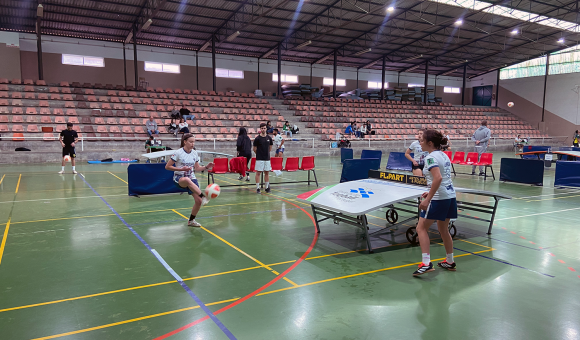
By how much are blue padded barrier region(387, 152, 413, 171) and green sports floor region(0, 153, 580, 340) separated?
20.9 ft

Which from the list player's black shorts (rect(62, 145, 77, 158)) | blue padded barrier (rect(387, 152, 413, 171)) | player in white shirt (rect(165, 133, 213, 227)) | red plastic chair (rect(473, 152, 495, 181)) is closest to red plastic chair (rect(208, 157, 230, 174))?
player in white shirt (rect(165, 133, 213, 227))

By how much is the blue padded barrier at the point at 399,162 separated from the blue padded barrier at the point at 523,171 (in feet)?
10.2

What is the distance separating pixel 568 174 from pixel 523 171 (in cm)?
122

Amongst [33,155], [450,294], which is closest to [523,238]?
[450,294]

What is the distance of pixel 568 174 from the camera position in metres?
11.5

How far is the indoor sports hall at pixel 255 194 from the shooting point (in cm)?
355

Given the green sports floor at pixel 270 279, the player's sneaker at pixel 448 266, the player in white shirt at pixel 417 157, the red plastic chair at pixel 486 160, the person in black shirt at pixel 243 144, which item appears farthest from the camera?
the red plastic chair at pixel 486 160

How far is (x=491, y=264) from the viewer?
4863mm

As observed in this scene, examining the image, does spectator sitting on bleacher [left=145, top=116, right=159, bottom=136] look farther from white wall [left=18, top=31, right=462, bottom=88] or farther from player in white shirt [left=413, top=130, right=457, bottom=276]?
player in white shirt [left=413, top=130, right=457, bottom=276]

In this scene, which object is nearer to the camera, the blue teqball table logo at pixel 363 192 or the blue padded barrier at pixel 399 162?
the blue teqball table logo at pixel 363 192

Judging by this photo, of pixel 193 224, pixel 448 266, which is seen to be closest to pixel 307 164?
pixel 193 224

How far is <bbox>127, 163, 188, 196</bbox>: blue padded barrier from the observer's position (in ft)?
31.4

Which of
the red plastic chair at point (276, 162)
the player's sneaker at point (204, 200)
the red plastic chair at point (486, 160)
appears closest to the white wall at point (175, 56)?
the red plastic chair at point (276, 162)

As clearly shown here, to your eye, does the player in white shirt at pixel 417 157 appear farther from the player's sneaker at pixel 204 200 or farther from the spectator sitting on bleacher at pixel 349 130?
the spectator sitting on bleacher at pixel 349 130
